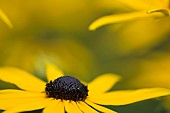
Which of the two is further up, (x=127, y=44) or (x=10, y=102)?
(x=127, y=44)

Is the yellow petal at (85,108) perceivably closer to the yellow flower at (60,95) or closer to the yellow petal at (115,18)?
the yellow flower at (60,95)

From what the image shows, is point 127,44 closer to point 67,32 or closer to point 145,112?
point 67,32

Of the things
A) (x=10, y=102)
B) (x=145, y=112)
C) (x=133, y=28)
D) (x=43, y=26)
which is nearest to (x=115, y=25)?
(x=133, y=28)

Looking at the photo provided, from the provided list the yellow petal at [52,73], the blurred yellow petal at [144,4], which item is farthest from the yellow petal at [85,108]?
the blurred yellow petal at [144,4]

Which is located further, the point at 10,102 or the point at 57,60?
the point at 57,60

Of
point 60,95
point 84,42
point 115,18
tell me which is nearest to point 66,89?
point 60,95

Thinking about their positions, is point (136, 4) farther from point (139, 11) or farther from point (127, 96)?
point (127, 96)

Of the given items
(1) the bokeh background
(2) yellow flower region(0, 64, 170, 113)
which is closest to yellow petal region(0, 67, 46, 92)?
(2) yellow flower region(0, 64, 170, 113)

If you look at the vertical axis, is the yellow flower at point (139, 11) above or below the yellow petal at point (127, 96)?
above
